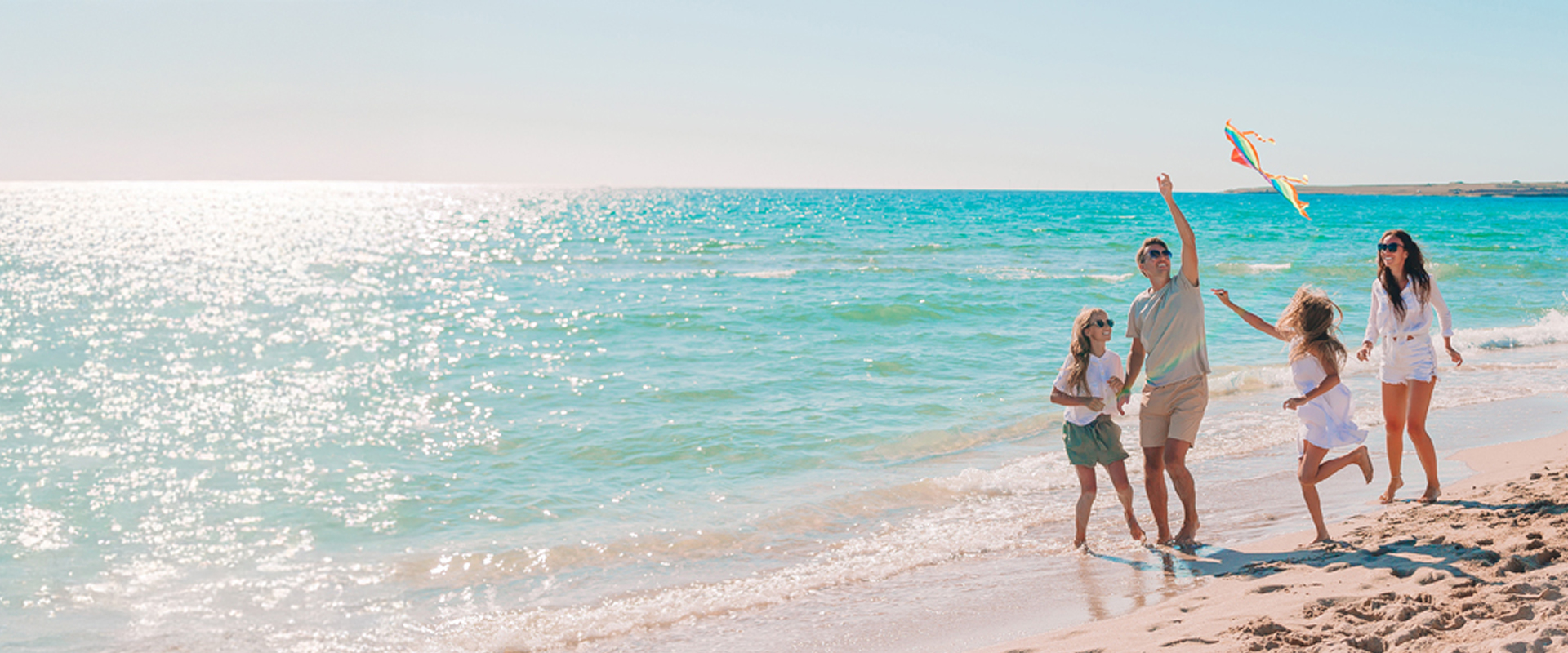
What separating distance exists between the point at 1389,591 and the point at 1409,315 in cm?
227

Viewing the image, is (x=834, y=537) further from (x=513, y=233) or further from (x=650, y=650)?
(x=513, y=233)

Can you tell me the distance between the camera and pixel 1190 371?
523 cm

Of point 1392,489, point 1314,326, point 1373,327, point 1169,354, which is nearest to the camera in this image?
point 1314,326

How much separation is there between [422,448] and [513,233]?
167 ft

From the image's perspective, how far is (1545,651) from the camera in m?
3.18

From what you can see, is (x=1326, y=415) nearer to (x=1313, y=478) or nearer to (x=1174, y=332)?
(x=1313, y=478)

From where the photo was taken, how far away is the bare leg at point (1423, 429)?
5.85 meters

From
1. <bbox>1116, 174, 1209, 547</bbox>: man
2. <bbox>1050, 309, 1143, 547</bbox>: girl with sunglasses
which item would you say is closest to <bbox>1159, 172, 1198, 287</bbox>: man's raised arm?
<bbox>1116, 174, 1209, 547</bbox>: man

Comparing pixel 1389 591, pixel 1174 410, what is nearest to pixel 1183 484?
pixel 1174 410

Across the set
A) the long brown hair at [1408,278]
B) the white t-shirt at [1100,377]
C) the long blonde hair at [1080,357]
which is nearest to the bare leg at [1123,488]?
the white t-shirt at [1100,377]

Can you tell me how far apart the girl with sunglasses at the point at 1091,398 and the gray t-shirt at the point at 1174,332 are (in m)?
0.20

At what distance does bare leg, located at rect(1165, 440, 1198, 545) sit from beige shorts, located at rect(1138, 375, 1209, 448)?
0.06m

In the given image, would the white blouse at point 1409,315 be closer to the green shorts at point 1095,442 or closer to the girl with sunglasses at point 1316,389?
the girl with sunglasses at point 1316,389

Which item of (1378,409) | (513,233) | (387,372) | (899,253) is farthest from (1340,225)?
(387,372)
